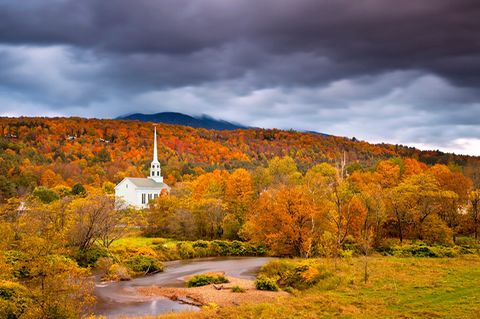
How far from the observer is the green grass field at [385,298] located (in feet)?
77.9

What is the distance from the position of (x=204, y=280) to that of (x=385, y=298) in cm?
1692

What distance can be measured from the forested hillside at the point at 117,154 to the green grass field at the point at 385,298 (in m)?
69.5

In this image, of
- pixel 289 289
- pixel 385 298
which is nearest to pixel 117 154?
pixel 289 289

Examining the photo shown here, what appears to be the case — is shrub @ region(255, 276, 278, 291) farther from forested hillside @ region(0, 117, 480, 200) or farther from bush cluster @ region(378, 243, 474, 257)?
forested hillside @ region(0, 117, 480, 200)

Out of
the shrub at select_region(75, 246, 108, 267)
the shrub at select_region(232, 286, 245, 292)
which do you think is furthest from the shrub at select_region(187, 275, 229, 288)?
the shrub at select_region(75, 246, 108, 267)

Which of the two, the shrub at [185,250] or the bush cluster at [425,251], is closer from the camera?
the bush cluster at [425,251]

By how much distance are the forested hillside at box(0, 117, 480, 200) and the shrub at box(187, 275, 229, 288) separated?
6883 centimetres

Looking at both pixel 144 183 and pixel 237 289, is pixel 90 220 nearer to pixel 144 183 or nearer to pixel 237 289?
pixel 237 289

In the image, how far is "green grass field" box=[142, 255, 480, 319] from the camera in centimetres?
2375

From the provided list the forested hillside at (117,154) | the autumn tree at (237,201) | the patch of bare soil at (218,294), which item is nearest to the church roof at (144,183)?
the forested hillside at (117,154)

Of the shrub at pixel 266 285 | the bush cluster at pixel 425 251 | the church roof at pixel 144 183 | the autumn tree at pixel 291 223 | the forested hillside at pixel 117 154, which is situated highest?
the forested hillside at pixel 117 154

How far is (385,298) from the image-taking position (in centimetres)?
2736

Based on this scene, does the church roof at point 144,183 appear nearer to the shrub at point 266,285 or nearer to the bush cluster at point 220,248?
the bush cluster at point 220,248

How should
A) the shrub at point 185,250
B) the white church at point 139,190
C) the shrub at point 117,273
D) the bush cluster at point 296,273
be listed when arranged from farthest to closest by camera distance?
the white church at point 139,190 < the shrub at point 185,250 < the shrub at point 117,273 < the bush cluster at point 296,273
